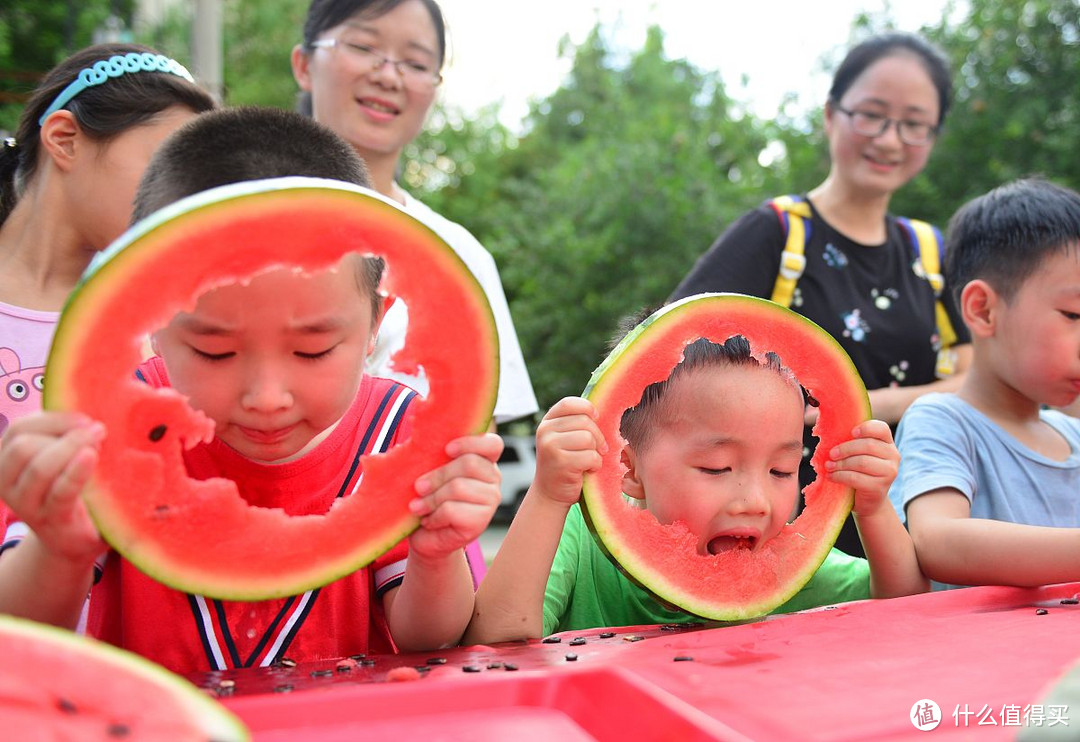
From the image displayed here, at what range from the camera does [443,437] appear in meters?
1.55

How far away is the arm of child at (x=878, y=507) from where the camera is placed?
1900 mm

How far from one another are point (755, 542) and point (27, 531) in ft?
4.36

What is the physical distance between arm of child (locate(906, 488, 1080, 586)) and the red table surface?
0.33 meters

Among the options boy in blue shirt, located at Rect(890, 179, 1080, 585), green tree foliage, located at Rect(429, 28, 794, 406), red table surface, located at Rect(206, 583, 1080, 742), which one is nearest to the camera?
red table surface, located at Rect(206, 583, 1080, 742)

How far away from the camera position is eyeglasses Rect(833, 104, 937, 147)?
3.31 meters

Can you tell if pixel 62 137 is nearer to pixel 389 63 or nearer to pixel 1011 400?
pixel 389 63

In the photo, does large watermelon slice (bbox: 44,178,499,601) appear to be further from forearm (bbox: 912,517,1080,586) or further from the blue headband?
the blue headband

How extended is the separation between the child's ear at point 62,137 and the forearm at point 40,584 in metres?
1.33

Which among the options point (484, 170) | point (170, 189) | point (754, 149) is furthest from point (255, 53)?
point (170, 189)

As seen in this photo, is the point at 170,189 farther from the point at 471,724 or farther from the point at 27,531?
the point at 471,724

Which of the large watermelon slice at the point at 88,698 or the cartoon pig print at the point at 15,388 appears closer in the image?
the large watermelon slice at the point at 88,698

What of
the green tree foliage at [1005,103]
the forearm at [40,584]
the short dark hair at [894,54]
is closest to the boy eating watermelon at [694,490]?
the forearm at [40,584]

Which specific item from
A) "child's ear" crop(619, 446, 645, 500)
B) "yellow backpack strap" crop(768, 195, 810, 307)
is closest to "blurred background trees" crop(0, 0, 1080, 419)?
"yellow backpack strap" crop(768, 195, 810, 307)

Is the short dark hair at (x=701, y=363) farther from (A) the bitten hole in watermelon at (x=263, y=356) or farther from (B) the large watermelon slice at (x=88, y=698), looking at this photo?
(B) the large watermelon slice at (x=88, y=698)
